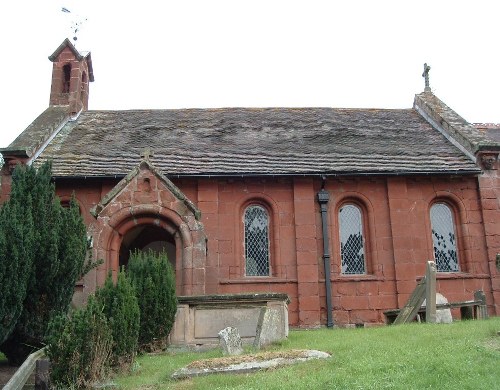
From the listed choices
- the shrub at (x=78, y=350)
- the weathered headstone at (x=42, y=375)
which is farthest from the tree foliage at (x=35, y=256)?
the weathered headstone at (x=42, y=375)

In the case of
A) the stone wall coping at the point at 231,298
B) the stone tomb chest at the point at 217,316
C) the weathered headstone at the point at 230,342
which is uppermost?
the stone wall coping at the point at 231,298

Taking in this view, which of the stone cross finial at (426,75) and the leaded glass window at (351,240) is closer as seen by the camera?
the leaded glass window at (351,240)

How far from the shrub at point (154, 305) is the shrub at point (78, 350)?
2260mm

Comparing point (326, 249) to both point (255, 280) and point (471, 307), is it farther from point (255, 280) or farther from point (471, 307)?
point (471, 307)

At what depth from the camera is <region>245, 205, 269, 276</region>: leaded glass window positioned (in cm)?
1734

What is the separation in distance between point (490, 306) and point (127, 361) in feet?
38.8

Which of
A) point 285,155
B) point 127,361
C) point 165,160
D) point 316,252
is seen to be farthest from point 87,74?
point 127,361

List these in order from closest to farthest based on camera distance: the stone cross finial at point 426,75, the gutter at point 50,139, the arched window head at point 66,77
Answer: the gutter at point 50,139, the arched window head at point 66,77, the stone cross finial at point 426,75

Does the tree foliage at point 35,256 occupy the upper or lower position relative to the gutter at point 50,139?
lower

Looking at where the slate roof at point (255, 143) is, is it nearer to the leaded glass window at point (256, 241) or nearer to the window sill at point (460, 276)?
the leaded glass window at point (256, 241)

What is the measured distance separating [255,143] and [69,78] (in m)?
8.75

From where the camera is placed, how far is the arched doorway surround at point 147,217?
47.0 ft

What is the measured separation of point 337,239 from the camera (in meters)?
17.6

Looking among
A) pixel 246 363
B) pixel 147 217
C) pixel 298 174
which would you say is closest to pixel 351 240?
pixel 298 174
